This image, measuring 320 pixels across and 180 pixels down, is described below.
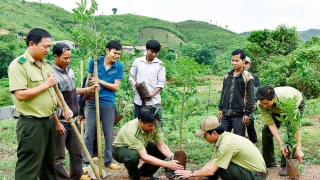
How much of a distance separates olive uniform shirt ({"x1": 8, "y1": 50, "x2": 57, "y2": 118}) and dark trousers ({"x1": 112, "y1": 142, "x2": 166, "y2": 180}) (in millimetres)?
1050

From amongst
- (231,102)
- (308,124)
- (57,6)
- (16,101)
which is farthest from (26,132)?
(57,6)

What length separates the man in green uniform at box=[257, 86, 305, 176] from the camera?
13.6 ft

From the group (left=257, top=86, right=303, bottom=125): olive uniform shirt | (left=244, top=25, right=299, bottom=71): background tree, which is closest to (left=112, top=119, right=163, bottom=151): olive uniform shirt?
(left=257, top=86, right=303, bottom=125): olive uniform shirt

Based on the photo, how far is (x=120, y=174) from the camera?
14.9 ft

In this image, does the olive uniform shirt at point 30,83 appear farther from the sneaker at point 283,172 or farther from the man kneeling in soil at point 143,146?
the sneaker at point 283,172

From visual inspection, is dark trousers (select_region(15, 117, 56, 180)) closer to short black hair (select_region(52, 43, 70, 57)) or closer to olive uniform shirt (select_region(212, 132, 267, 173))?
short black hair (select_region(52, 43, 70, 57))

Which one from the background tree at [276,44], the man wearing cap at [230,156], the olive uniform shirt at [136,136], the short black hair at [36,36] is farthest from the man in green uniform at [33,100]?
the background tree at [276,44]

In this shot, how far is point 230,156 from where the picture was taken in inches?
136

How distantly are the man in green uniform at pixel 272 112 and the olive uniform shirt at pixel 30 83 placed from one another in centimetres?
235

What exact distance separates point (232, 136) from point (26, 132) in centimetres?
191

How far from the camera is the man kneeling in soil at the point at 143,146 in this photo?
3785mm

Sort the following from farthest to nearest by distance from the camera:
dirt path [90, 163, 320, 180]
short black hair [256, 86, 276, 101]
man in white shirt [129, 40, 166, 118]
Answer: man in white shirt [129, 40, 166, 118]
dirt path [90, 163, 320, 180]
short black hair [256, 86, 276, 101]

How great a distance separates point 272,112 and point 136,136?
184 centimetres

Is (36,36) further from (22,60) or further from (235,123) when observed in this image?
(235,123)
